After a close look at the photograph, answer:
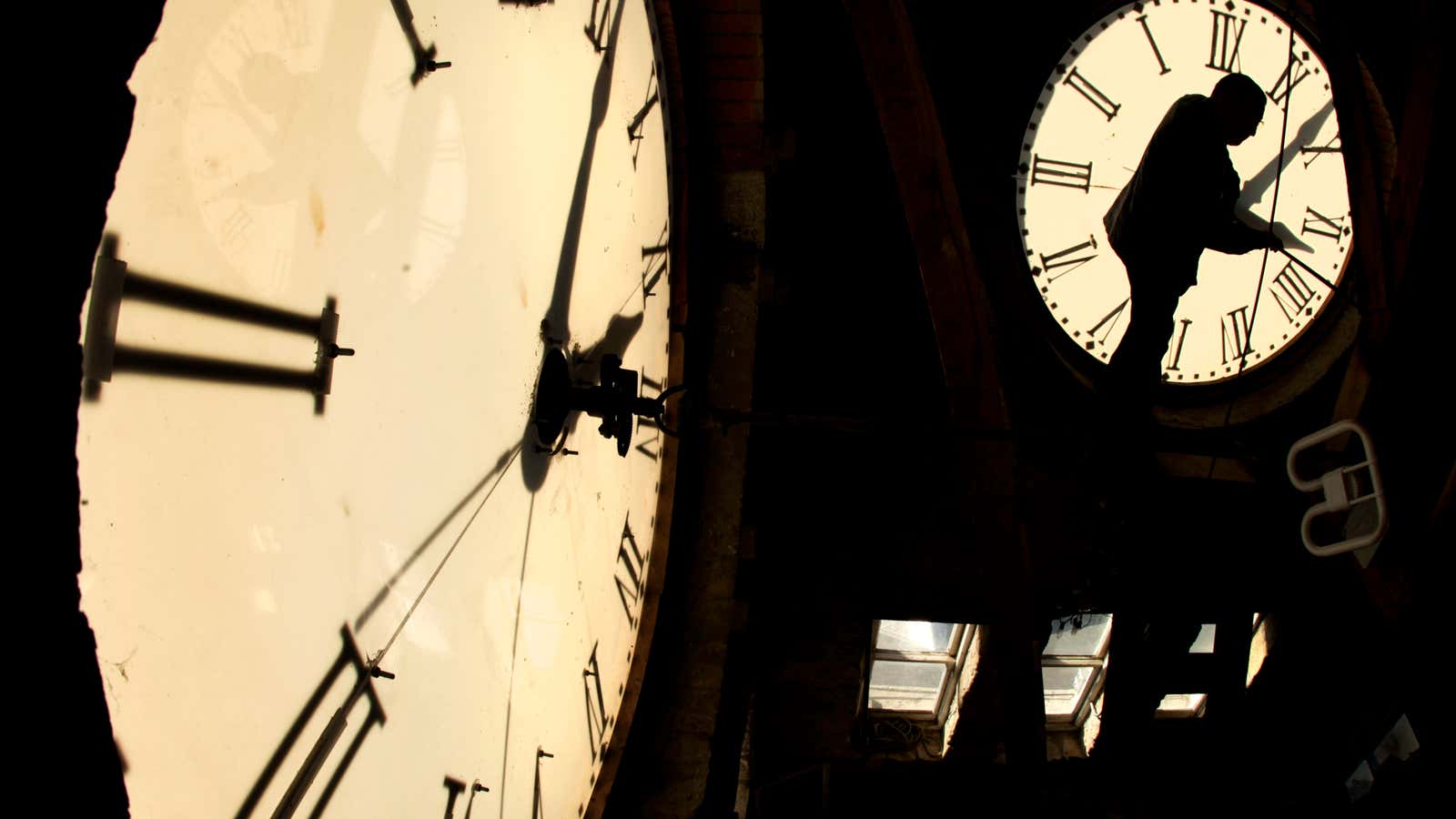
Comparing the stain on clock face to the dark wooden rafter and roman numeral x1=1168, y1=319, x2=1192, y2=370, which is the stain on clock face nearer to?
the dark wooden rafter

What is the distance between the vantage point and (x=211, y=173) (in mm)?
592

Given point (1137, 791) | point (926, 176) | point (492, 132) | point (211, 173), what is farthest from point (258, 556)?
point (1137, 791)

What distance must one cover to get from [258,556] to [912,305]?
2699 mm

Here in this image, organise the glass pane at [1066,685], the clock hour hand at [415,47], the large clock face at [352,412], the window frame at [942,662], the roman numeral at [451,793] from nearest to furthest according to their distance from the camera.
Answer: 1. the large clock face at [352,412]
2. the clock hour hand at [415,47]
3. the roman numeral at [451,793]
4. the window frame at [942,662]
5. the glass pane at [1066,685]

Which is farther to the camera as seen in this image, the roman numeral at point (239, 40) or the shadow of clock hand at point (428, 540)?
the shadow of clock hand at point (428, 540)

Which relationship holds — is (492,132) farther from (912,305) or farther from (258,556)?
(912,305)

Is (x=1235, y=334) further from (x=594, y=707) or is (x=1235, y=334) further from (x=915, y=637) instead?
(x=594, y=707)

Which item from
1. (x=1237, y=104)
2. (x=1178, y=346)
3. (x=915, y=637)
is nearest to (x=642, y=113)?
(x=1237, y=104)

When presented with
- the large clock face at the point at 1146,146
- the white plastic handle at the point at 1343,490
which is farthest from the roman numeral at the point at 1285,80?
the white plastic handle at the point at 1343,490

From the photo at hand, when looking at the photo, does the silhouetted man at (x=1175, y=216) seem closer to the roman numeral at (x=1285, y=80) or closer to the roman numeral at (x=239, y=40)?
the roman numeral at (x=1285, y=80)

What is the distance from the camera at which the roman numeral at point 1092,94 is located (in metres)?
2.90

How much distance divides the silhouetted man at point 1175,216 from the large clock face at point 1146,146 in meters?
0.94

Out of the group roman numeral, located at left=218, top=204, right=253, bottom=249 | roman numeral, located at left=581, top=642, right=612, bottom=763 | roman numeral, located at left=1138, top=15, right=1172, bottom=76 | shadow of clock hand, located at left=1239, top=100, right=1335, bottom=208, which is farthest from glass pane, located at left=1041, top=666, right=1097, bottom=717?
roman numeral, located at left=218, top=204, right=253, bottom=249

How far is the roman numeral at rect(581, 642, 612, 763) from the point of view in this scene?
165 centimetres
